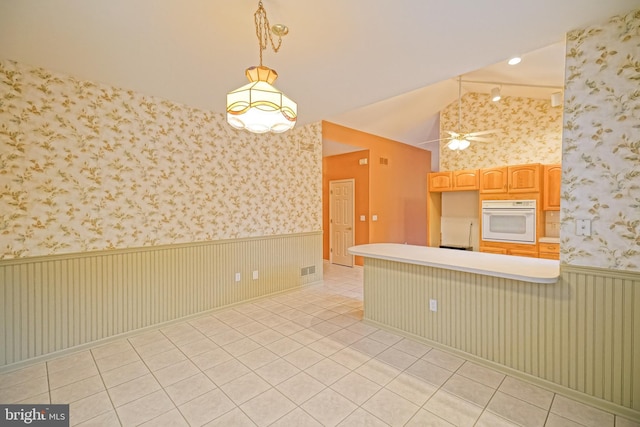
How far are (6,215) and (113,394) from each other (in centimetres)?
178

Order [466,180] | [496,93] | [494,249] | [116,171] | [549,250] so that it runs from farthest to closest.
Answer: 1. [466,180]
2. [496,93]
3. [494,249]
4. [549,250]
5. [116,171]

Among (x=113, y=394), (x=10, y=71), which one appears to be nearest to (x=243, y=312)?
(x=113, y=394)

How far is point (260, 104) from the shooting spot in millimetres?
1509

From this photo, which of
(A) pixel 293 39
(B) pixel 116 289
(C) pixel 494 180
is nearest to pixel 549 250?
(C) pixel 494 180

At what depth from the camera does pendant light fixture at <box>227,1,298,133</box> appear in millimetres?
1521

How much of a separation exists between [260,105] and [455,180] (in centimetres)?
439

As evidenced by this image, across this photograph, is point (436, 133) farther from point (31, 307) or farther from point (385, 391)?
point (31, 307)

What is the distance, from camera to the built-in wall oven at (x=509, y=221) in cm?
404

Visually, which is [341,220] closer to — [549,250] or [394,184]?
[394,184]

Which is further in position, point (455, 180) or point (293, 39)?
point (455, 180)

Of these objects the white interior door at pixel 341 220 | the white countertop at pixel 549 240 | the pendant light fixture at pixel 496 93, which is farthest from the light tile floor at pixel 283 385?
the pendant light fixture at pixel 496 93

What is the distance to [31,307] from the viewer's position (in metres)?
2.52

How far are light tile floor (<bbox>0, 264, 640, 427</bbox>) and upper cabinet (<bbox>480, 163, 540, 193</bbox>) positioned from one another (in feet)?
9.43

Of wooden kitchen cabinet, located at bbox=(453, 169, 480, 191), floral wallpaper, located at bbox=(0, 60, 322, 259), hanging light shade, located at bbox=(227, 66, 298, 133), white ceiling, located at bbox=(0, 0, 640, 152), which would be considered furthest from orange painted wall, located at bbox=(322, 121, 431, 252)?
hanging light shade, located at bbox=(227, 66, 298, 133)
